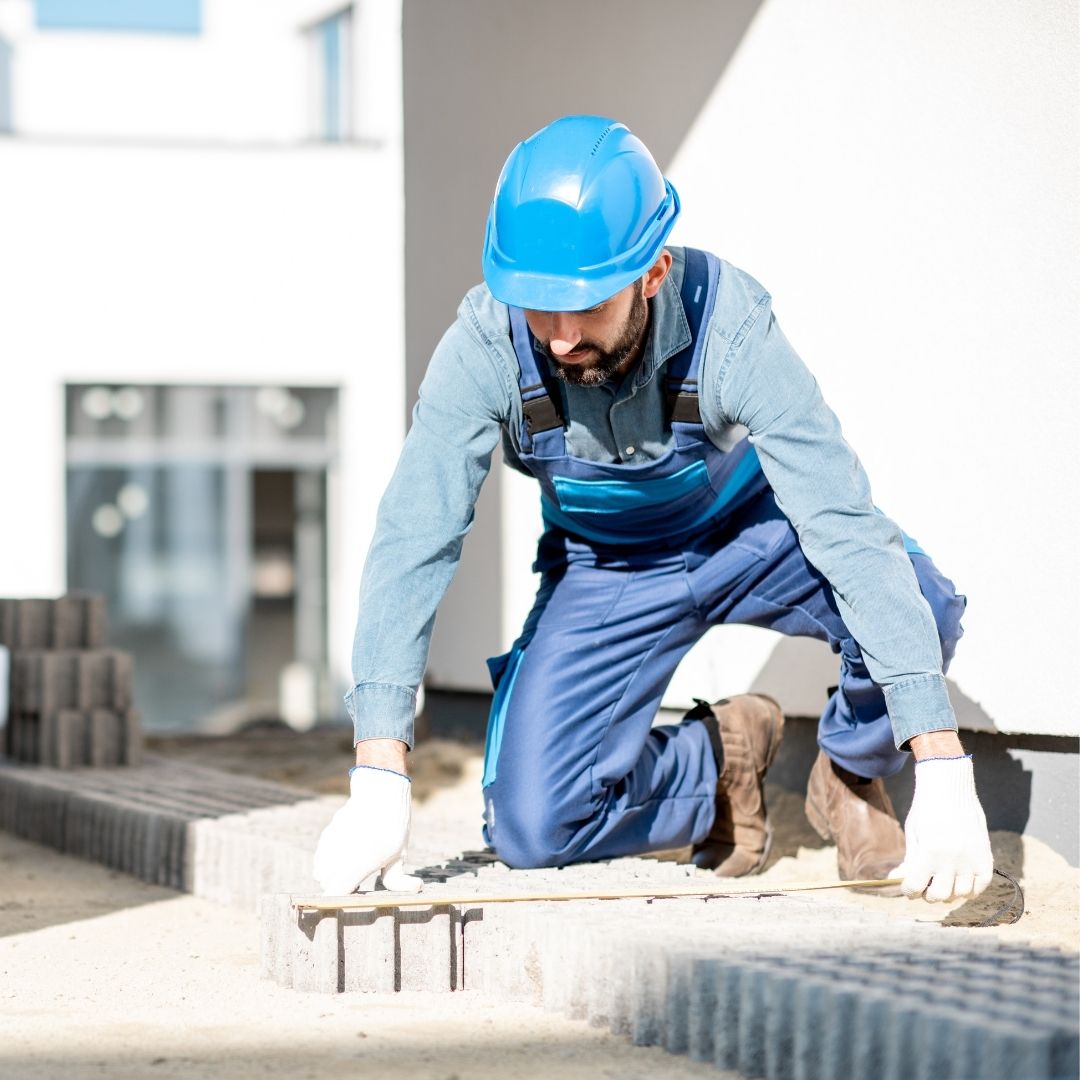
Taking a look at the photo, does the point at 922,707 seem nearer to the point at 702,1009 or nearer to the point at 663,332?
the point at 702,1009

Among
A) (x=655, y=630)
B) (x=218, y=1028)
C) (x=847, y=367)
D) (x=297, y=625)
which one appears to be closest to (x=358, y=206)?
(x=297, y=625)

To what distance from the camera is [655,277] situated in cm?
293

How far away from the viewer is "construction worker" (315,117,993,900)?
273 cm

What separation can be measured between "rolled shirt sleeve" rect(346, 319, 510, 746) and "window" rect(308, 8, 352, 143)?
9600 mm

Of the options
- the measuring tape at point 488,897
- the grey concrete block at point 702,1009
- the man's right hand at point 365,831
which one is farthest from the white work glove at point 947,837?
the man's right hand at point 365,831

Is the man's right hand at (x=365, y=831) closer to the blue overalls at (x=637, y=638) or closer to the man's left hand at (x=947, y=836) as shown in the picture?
the blue overalls at (x=637, y=638)

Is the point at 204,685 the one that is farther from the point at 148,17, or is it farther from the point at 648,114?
the point at 648,114

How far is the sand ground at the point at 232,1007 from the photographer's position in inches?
86.7

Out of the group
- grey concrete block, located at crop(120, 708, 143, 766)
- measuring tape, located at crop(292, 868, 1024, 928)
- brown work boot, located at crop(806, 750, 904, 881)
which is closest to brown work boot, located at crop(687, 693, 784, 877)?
brown work boot, located at crop(806, 750, 904, 881)

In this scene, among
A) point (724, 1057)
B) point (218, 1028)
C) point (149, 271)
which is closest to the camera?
point (724, 1057)

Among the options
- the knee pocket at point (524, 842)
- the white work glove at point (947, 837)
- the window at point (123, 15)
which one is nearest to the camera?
the white work glove at point (947, 837)

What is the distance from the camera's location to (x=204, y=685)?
11547 millimetres

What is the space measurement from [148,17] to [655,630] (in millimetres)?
10874

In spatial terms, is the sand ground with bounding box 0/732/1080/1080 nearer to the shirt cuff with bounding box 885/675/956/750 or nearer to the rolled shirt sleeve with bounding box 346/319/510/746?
the shirt cuff with bounding box 885/675/956/750
